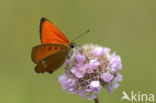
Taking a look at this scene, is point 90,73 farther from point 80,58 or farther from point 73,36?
point 73,36

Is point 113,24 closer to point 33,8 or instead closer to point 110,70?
point 33,8

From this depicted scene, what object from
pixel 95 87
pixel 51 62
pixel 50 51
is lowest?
pixel 95 87

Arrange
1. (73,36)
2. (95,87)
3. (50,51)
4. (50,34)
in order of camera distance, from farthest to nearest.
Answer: (73,36) → (50,34) → (50,51) → (95,87)

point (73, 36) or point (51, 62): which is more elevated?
point (73, 36)

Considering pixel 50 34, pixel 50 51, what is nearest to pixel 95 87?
pixel 50 51

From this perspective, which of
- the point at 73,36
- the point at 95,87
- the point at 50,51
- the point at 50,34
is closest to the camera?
the point at 95,87

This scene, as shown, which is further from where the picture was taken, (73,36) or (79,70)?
(73,36)

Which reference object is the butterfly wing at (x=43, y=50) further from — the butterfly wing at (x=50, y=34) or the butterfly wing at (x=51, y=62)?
the butterfly wing at (x=50, y=34)

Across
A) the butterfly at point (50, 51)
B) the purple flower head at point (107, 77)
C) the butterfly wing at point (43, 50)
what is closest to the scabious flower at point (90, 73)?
the purple flower head at point (107, 77)
